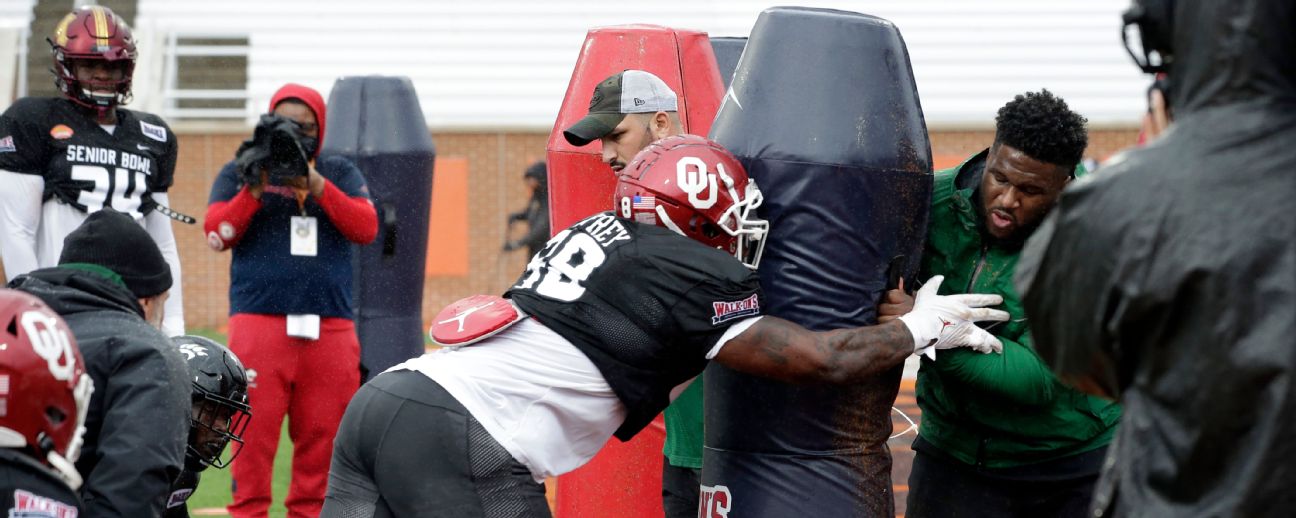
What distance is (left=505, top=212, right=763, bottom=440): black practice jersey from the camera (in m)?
3.28

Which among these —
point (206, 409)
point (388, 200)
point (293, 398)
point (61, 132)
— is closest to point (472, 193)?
point (388, 200)

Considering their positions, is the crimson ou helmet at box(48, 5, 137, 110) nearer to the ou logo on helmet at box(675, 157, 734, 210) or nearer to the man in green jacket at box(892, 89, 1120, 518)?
the ou logo on helmet at box(675, 157, 734, 210)

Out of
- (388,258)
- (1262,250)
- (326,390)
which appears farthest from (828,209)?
(388,258)

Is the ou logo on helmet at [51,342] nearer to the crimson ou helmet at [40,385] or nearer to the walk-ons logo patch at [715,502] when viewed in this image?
the crimson ou helmet at [40,385]

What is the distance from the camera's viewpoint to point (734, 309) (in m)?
3.30

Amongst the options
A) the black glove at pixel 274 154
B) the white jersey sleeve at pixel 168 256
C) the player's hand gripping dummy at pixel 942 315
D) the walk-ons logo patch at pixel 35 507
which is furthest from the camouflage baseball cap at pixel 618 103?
the white jersey sleeve at pixel 168 256

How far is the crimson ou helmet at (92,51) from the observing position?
5.57 metres

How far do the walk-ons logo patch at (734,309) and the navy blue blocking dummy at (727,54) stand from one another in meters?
2.34

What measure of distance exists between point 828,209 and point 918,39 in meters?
14.6

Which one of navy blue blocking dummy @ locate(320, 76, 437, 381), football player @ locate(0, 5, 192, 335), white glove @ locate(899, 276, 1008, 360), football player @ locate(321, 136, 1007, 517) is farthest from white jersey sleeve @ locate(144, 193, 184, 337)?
white glove @ locate(899, 276, 1008, 360)

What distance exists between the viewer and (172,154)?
236 inches

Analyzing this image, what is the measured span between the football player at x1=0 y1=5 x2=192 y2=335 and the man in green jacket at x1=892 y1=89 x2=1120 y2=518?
327 centimetres

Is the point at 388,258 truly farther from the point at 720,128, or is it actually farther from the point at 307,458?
the point at 720,128

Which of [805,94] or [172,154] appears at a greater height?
[805,94]
